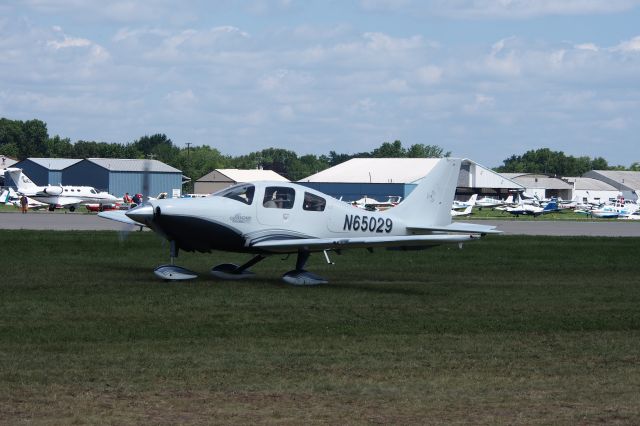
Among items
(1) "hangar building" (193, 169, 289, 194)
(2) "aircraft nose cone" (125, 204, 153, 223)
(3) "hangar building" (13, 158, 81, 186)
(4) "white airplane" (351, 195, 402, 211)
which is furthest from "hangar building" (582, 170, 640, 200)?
(2) "aircraft nose cone" (125, 204, 153, 223)

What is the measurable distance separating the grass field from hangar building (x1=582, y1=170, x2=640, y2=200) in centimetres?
13984

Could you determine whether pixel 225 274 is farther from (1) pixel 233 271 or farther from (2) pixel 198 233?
(2) pixel 198 233

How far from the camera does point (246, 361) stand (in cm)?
1076

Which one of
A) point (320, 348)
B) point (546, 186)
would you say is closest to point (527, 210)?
point (546, 186)

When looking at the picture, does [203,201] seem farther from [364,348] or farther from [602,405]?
[602,405]

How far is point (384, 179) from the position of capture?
108m

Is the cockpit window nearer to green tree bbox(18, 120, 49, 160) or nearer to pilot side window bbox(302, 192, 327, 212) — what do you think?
pilot side window bbox(302, 192, 327, 212)

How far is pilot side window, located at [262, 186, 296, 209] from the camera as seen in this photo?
19.4 metres

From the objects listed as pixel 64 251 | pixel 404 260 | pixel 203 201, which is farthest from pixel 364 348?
pixel 64 251

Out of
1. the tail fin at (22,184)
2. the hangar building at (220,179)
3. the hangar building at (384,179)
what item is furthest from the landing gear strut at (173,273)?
the hangar building at (220,179)

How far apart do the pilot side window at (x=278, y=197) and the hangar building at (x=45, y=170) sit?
99.3 metres

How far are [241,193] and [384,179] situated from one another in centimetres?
8905

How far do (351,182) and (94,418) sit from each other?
100 metres

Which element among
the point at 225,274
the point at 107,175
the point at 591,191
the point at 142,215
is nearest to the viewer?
the point at 142,215
